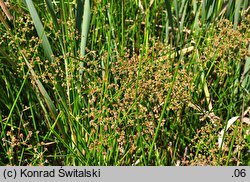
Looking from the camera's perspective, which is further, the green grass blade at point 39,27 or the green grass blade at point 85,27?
the green grass blade at point 85,27

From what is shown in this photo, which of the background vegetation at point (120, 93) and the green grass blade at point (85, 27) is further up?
the green grass blade at point (85, 27)

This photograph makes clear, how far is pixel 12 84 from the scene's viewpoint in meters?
2.13

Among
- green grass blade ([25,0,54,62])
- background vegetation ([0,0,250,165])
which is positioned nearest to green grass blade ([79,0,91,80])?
background vegetation ([0,0,250,165])

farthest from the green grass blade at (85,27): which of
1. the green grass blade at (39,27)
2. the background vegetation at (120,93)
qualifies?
the green grass blade at (39,27)

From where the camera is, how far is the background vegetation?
1.83 m

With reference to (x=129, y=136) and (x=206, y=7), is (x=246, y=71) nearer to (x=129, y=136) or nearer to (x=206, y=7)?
(x=206, y=7)

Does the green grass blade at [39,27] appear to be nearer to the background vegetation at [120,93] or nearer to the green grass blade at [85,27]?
the background vegetation at [120,93]

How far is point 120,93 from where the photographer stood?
1.93m

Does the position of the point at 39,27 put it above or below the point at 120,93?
above

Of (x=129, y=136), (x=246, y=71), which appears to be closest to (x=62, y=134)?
(x=129, y=136)

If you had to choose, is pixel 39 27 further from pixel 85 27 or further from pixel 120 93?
pixel 120 93

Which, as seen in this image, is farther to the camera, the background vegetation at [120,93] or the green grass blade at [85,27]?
the green grass blade at [85,27]

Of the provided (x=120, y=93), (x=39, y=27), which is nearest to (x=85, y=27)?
(x=39, y=27)

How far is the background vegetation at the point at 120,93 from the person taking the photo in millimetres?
1831
